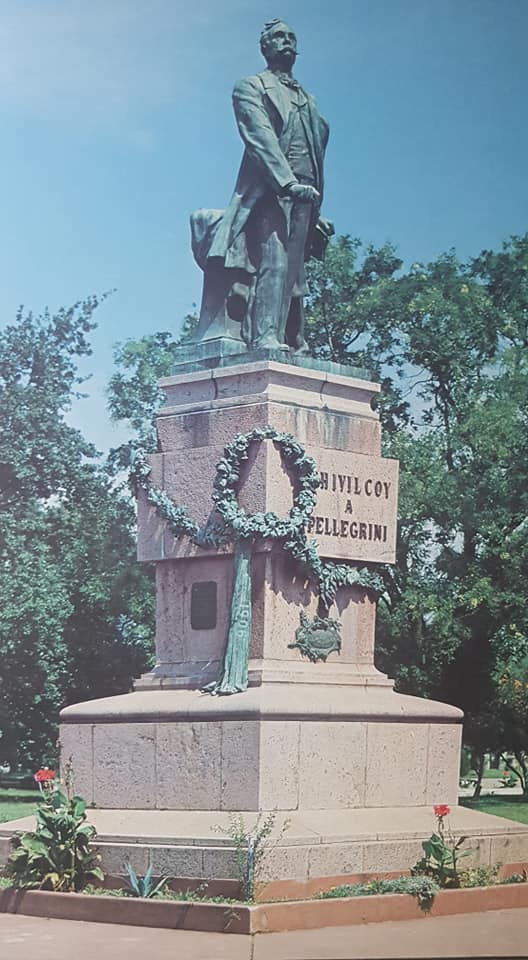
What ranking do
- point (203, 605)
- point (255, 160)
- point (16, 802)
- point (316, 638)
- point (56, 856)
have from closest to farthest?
point (56, 856), point (316, 638), point (203, 605), point (255, 160), point (16, 802)

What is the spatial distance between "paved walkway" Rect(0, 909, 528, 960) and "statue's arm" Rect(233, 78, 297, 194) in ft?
21.6

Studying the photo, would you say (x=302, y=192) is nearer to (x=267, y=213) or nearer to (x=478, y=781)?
(x=267, y=213)

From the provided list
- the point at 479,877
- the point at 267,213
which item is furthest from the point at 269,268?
the point at 479,877

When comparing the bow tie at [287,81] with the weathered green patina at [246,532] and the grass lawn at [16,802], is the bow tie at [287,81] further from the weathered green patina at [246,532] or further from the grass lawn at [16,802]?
the grass lawn at [16,802]

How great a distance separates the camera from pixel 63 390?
35406 millimetres

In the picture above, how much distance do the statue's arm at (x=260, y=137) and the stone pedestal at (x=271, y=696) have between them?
5.64 ft

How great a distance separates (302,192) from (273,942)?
694cm

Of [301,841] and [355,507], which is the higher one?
[355,507]

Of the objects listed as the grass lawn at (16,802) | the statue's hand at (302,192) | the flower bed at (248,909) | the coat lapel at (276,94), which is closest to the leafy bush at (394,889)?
the flower bed at (248,909)

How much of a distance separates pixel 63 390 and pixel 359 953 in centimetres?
2450

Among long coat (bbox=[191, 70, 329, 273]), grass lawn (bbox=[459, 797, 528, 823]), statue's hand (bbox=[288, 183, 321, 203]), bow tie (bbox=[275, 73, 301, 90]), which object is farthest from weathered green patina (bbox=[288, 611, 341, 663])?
grass lawn (bbox=[459, 797, 528, 823])

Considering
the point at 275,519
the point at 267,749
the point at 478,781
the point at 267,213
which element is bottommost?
the point at 478,781

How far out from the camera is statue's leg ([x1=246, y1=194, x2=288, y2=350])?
645 inches

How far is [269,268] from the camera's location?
54.2 feet
